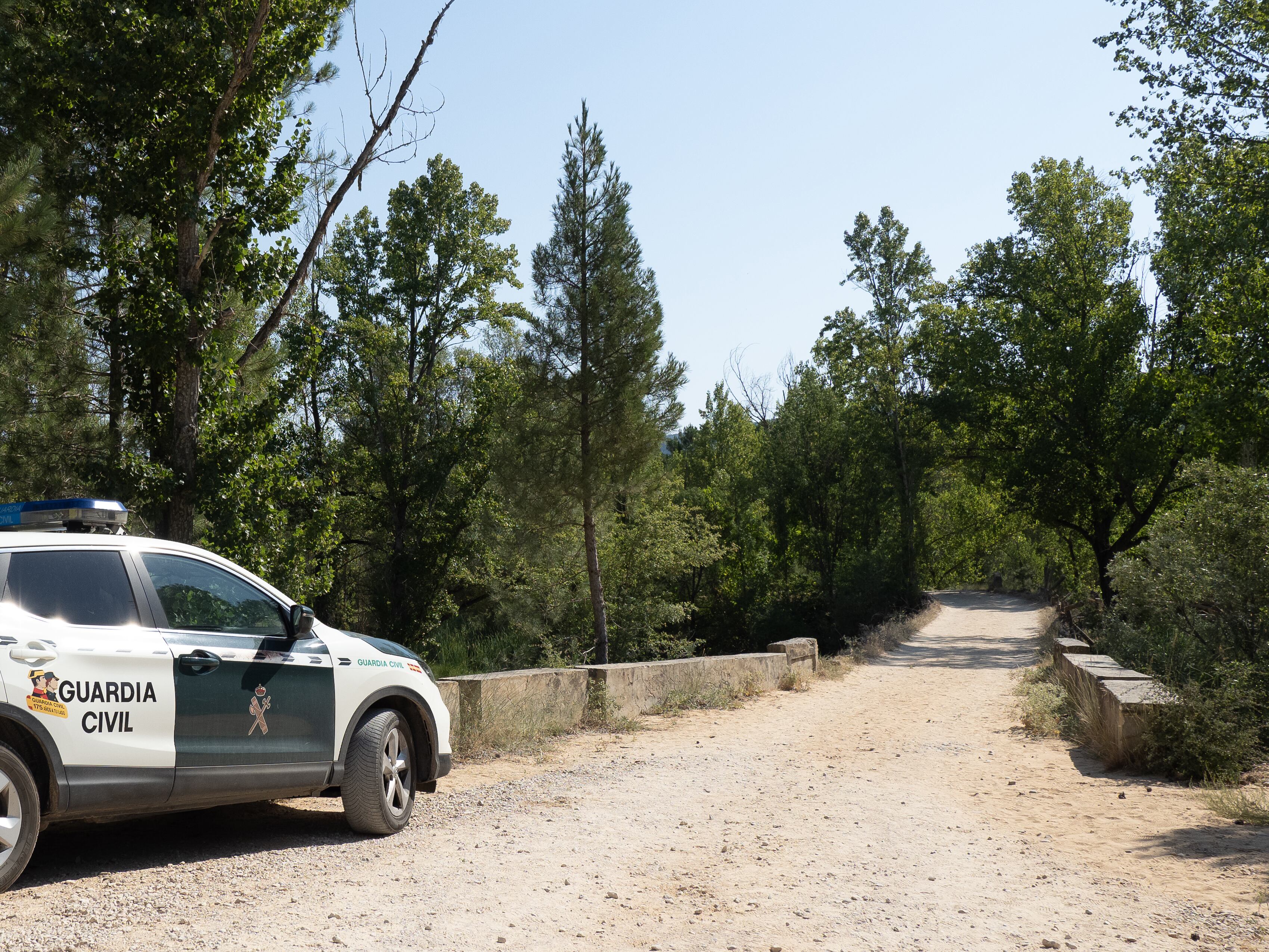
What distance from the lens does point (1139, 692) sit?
29.5ft

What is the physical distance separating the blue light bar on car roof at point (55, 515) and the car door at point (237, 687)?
1.10 feet

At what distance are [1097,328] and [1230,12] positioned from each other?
41.2ft

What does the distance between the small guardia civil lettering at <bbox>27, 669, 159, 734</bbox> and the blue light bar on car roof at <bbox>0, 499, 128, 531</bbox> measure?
927 mm

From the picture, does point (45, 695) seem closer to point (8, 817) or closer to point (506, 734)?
point (8, 817)

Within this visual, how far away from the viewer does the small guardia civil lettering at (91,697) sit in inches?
172

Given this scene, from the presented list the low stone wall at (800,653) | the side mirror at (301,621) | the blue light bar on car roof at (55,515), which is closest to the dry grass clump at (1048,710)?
the low stone wall at (800,653)

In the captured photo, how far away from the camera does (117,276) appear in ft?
35.6

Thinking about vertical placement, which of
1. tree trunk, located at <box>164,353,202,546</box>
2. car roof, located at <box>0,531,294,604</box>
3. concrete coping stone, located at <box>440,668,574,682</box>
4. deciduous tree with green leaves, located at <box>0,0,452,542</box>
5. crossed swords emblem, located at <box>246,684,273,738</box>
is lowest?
concrete coping stone, located at <box>440,668,574,682</box>

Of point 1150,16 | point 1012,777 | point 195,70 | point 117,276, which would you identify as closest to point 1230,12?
point 1150,16

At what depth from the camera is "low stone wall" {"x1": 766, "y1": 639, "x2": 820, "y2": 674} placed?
17.4 meters

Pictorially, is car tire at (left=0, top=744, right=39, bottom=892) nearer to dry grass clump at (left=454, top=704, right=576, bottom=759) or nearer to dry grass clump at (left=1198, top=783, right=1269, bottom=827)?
dry grass clump at (left=454, top=704, right=576, bottom=759)

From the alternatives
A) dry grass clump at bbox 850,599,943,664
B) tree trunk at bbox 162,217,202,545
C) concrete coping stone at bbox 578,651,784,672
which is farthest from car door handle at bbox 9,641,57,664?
dry grass clump at bbox 850,599,943,664

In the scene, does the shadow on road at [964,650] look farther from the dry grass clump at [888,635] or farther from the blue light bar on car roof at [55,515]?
the blue light bar on car roof at [55,515]

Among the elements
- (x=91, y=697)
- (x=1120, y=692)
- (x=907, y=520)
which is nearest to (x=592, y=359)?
(x=1120, y=692)
